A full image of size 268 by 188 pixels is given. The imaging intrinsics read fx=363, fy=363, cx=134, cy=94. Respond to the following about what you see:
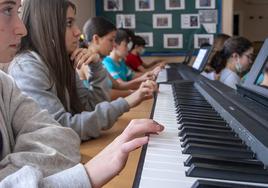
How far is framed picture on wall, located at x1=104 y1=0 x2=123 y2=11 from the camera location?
4449mm

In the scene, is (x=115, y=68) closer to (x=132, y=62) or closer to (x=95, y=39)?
(x=95, y=39)

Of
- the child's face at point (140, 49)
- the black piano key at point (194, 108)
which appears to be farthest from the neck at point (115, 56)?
the black piano key at point (194, 108)

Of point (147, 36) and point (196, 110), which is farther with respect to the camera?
point (147, 36)

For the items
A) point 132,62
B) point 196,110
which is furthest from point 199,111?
point 132,62

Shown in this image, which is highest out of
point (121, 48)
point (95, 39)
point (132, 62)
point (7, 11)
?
Answer: point (7, 11)

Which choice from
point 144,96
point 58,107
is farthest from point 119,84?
point 58,107

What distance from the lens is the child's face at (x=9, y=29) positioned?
0.71 meters

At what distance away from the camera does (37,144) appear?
2.56 feet

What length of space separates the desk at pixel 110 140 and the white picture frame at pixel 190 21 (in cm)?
284

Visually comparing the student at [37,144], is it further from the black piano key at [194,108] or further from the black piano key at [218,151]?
the black piano key at [194,108]

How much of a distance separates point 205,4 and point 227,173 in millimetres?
4042

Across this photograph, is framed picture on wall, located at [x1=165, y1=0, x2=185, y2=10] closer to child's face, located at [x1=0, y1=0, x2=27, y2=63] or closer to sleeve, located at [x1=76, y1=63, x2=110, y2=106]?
sleeve, located at [x1=76, y1=63, x2=110, y2=106]

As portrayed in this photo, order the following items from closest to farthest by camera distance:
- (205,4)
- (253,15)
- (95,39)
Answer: (95,39) < (205,4) < (253,15)

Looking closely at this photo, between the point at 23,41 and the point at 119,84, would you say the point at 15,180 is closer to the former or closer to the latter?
the point at 23,41
